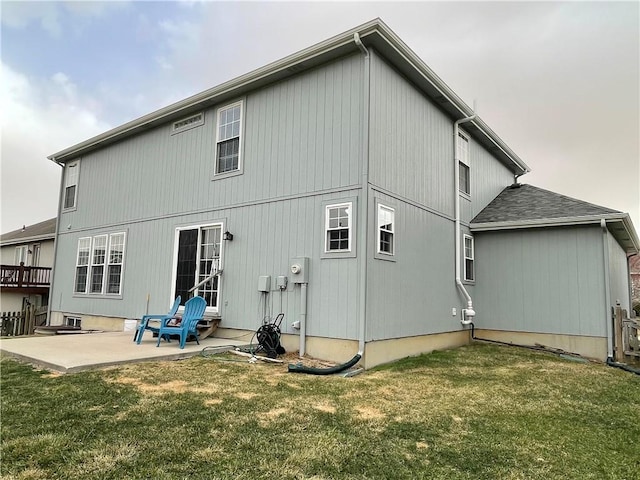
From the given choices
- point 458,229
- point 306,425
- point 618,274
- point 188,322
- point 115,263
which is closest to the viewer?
point 306,425

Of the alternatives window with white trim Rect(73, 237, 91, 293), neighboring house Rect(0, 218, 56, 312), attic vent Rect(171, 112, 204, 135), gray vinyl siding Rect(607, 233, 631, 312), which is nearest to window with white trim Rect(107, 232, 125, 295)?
window with white trim Rect(73, 237, 91, 293)

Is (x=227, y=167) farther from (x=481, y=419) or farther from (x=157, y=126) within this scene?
(x=481, y=419)

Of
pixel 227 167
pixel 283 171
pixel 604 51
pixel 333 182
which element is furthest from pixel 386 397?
pixel 604 51

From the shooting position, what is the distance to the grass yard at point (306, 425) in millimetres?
2938

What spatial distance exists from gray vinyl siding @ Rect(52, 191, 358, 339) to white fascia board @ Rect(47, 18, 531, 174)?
245 cm

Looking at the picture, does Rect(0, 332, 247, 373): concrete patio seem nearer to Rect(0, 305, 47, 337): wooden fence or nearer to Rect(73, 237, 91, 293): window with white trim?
Rect(73, 237, 91, 293): window with white trim

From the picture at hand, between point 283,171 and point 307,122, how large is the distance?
1.00m

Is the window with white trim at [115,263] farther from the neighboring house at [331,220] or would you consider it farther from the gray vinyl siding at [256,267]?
the gray vinyl siding at [256,267]

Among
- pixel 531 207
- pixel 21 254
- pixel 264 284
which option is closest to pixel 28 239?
pixel 21 254

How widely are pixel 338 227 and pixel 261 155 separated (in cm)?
250

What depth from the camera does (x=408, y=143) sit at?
26.7ft

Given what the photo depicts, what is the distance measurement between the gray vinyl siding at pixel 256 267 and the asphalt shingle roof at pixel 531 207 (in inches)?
207

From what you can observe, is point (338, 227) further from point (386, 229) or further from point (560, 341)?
point (560, 341)

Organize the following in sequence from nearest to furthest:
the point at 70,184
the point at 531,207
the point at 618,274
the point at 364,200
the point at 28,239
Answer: the point at 364,200, the point at 531,207, the point at 618,274, the point at 70,184, the point at 28,239
